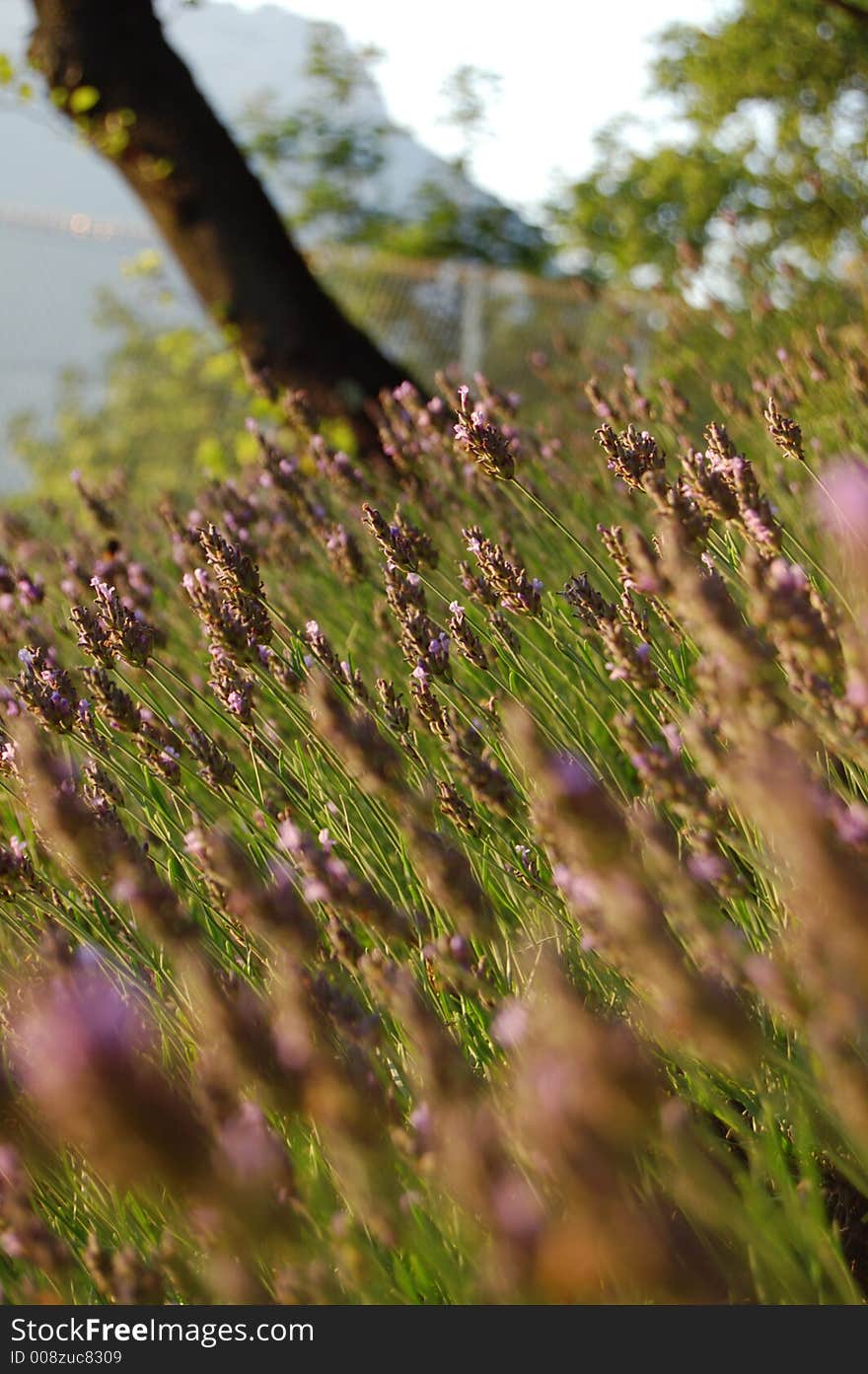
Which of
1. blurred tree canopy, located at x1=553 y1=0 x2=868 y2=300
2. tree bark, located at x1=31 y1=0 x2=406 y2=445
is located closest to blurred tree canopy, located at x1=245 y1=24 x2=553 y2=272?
blurred tree canopy, located at x1=553 y1=0 x2=868 y2=300

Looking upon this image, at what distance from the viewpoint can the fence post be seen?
43.6 feet

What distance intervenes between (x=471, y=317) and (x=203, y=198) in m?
8.04

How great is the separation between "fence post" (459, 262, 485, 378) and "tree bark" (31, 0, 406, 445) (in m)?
7.75

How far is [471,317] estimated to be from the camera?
1330cm

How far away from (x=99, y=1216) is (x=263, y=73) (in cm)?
3007

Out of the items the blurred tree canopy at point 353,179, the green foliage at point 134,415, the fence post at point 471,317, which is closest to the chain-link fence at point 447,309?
the fence post at point 471,317

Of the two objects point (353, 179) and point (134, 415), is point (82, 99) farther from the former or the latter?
point (353, 179)

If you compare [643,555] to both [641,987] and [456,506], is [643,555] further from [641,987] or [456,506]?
[456,506]

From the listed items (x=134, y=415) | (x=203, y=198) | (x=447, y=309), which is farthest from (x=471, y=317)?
(x=203, y=198)

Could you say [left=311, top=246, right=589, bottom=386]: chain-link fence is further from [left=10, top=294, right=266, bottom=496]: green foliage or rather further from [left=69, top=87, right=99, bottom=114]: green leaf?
[left=69, top=87, right=99, bottom=114]: green leaf

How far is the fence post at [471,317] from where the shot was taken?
13.3 meters

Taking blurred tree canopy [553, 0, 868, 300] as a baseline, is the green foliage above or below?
below

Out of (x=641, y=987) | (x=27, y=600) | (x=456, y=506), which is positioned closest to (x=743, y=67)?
(x=456, y=506)

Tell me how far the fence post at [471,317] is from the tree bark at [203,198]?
25.4ft
